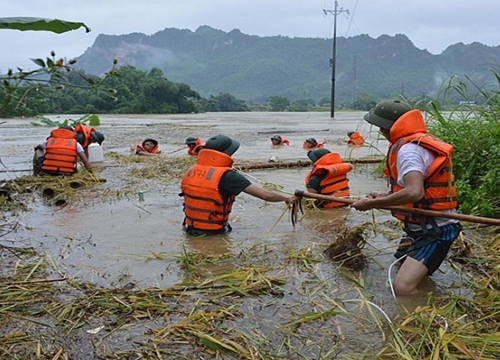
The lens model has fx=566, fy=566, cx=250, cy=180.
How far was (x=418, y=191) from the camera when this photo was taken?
3.99 metres

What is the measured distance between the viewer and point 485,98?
6977 mm

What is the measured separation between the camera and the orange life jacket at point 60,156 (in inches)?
354

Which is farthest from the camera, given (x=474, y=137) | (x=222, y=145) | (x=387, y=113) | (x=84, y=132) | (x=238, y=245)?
(x=84, y=132)

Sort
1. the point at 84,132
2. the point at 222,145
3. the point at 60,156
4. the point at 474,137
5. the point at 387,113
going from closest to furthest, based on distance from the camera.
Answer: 1. the point at 387,113
2. the point at 222,145
3. the point at 474,137
4. the point at 60,156
5. the point at 84,132

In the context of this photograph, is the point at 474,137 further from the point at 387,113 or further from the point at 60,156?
the point at 60,156

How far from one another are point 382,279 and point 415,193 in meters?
0.81

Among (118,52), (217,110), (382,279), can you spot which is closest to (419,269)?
(382,279)

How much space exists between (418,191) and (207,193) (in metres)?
2.18

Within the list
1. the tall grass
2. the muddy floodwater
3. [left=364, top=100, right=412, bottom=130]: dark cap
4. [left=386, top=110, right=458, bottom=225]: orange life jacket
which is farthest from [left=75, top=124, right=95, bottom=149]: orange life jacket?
[left=386, top=110, right=458, bottom=225]: orange life jacket

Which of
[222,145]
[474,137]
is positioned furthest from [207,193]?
[474,137]

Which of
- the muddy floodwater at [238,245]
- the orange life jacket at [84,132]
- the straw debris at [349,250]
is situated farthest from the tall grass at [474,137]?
the orange life jacket at [84,132]

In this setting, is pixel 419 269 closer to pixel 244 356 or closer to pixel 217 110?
pixel 244 356

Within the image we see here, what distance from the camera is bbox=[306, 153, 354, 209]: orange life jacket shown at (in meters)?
6.85

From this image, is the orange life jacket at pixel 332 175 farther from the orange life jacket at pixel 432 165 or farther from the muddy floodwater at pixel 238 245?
the orange life jacket at pixel 432 165
